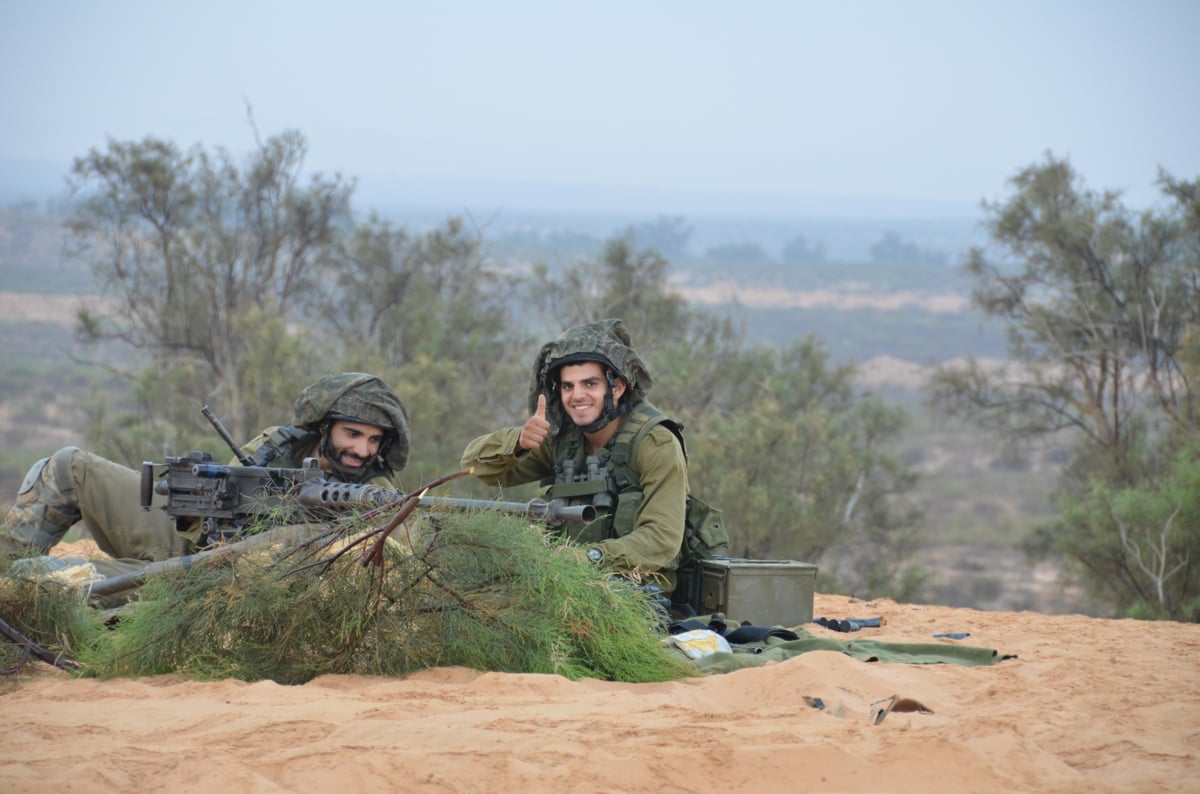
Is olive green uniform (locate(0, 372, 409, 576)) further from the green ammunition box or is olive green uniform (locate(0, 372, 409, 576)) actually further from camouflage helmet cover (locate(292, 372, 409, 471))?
the green ammunition box

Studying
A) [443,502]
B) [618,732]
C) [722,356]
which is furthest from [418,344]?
[618,732]

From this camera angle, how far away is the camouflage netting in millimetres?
5176

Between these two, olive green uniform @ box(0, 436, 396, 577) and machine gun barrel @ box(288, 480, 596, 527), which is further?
olive green uniform @ box(0, 436, 396, 577)

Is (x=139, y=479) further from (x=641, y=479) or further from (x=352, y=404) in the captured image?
(x=641, y=479)

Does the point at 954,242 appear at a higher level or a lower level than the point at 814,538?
higher

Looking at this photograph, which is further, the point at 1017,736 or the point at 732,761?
the point at 1017,736

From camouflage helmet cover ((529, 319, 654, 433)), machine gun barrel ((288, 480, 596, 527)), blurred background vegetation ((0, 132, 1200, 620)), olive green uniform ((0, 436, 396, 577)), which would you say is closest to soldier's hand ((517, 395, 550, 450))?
camouflage helmet cover ((529, 319, 654, 433))

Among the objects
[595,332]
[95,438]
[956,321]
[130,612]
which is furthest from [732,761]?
[956,321]

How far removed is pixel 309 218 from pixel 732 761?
2229 cm

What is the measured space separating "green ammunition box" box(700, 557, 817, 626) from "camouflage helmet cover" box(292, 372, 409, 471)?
1841 millimetres

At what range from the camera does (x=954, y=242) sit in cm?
10812

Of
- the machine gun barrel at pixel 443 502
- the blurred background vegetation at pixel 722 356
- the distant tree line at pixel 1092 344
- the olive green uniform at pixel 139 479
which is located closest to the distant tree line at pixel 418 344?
the blurred background vegetation at pixel 722 356

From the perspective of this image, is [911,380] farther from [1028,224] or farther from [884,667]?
[884,667]

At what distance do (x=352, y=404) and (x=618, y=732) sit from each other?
11.7 feet
